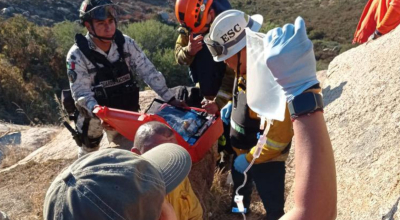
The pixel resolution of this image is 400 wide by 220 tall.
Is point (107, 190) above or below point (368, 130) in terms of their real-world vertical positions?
above

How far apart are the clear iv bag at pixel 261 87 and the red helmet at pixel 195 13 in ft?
7.39

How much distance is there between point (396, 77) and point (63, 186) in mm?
2977

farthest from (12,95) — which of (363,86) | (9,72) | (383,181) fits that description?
(383,181)

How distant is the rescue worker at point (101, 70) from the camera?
393 centimetres

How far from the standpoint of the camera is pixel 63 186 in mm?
1386

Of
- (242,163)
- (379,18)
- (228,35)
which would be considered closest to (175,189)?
(242,163)

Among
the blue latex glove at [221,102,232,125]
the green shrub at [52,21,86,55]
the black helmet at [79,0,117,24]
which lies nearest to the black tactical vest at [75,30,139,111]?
the black helmet at [79,0,117,24]

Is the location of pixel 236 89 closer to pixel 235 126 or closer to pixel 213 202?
pixel 235 126

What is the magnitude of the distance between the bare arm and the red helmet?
2971mm

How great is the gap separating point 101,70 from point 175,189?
1877mm

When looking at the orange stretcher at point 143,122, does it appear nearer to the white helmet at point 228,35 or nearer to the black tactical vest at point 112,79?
the black tactical vest at point 112,79

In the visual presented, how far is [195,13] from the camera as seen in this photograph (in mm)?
4242

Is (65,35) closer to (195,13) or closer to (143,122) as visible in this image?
(195,13)

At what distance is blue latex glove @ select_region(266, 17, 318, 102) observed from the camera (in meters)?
1.45
